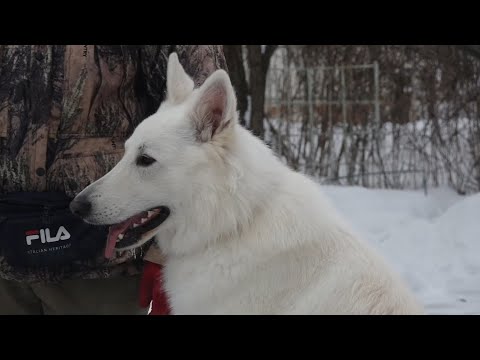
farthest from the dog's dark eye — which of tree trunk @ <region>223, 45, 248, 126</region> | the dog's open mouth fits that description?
tree trunk @ <region>223, 45, 248, 126</region>

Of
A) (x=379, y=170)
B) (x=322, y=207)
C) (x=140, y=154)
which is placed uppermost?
(x=140, y=154)

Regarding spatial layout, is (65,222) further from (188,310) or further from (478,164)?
(478,164)

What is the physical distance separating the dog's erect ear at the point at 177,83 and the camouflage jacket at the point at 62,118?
19 cm

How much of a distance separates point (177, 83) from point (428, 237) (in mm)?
4299

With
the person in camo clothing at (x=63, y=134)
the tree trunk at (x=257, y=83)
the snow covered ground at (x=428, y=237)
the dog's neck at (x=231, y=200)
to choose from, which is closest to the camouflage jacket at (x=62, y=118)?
the person in camo clothing at (x=63, y=134)

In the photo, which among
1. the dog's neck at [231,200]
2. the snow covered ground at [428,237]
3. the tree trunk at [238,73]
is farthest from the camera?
the tree trunk at [238,73]

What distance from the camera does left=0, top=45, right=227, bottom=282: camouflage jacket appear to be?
243 cm

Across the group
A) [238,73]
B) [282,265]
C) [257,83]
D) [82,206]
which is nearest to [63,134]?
[82,206]

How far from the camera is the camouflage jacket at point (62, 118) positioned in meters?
2.43

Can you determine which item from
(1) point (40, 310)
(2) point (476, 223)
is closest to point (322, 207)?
(1) point (40, 310)

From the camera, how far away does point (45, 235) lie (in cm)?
242

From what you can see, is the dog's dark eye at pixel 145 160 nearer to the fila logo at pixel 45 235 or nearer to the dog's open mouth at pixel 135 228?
the dog's open mouth at pixel 135 228

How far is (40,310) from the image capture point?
8.84 feet

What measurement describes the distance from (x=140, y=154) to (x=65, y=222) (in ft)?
1.53
